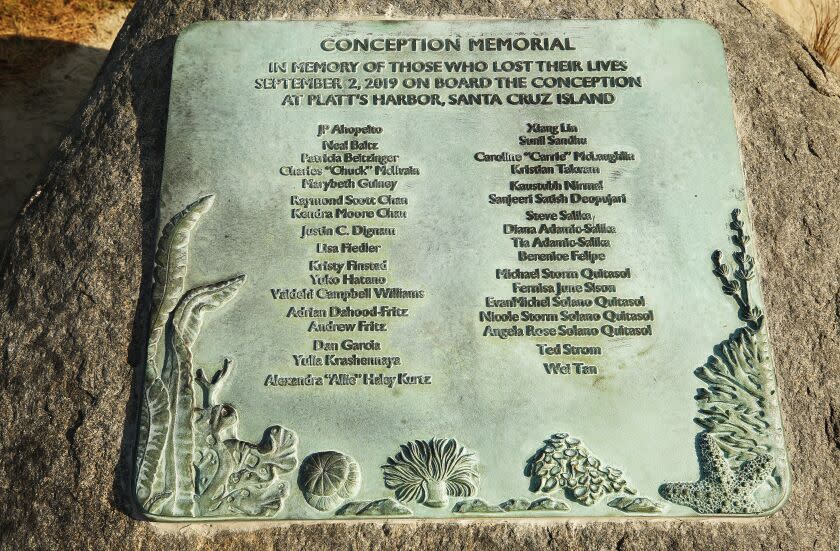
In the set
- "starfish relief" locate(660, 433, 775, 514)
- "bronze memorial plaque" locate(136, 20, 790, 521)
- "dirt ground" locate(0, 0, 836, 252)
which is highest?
"dirt ground" locate(0, 0, 836, 252)

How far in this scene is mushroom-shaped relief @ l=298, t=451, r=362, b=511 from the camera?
2.87 metres

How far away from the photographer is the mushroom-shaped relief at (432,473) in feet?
9.43

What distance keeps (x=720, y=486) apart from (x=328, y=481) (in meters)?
1.76

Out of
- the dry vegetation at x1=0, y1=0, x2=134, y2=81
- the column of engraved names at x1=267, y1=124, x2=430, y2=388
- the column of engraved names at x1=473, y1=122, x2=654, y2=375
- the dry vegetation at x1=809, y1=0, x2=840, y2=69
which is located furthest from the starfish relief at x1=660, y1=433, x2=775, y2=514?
the dry vegetation at x1=0, y1=0, x2=134, y2=81

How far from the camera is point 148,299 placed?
10.5 feet

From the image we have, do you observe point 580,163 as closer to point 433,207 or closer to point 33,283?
point 433,207

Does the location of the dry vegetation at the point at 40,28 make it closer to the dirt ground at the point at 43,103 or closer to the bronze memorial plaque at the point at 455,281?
the dirt ground at the point at 43,103

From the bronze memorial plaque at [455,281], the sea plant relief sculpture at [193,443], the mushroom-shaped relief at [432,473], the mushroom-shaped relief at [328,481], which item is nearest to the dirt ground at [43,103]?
the bronze memorial plaque at [455,281]

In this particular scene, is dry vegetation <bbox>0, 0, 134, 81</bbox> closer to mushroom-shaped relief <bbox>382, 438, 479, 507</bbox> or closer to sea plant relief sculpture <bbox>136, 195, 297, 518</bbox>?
sea plant relief sculpture <bbox>136, 195, 297, 518</bbox>

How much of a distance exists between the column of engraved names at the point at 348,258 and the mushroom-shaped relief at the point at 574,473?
65cm

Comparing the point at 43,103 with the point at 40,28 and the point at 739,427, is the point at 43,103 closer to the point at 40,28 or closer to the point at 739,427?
the point at 40,28

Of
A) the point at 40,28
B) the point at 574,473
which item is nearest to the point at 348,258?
the point at 574,473

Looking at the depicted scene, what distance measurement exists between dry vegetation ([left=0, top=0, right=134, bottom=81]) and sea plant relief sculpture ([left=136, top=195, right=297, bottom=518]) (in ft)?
13.6

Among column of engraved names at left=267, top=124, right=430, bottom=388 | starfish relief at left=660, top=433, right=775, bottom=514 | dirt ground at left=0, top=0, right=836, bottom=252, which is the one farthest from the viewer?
dirt ground at left=0, top=0, right=836, bottom=252
